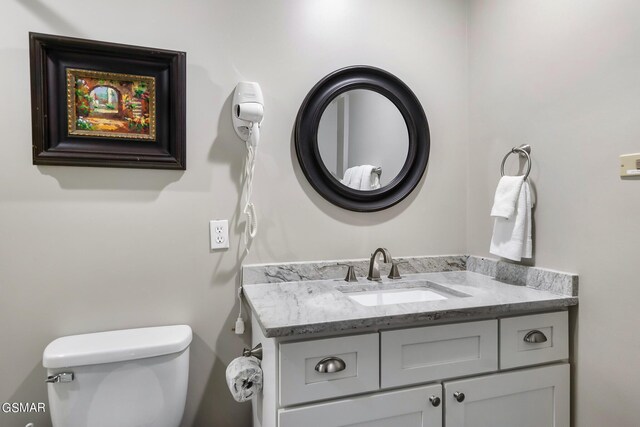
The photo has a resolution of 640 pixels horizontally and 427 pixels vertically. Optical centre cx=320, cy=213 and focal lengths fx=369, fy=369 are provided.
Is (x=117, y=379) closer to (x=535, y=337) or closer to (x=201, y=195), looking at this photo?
(x=201, y=195)

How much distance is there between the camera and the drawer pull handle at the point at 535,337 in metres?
1.35

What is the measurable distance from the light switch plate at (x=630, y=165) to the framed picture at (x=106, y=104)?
1596 mm

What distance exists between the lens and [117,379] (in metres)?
1.26

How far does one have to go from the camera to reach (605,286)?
1.29m

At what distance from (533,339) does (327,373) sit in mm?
789

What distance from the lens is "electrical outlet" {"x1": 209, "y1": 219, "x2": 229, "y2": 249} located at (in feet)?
5.14

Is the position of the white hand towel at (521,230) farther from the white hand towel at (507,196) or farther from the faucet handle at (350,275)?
the faucet handle at (350,275)

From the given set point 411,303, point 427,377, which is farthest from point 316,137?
point 427,377

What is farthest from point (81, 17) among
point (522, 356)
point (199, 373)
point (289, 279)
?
point (522, 356)

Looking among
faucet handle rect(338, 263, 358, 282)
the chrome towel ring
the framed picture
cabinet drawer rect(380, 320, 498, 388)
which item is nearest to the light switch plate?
the chrome towel ring

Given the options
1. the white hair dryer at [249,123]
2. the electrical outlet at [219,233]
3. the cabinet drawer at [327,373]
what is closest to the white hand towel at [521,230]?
the cabinet drawer at [327,373]

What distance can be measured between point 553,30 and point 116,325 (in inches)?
82.4

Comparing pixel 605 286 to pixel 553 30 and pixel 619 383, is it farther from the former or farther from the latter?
pixel 553 30

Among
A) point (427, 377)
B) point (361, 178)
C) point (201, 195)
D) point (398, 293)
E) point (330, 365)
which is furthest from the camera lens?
point (361, 178)
